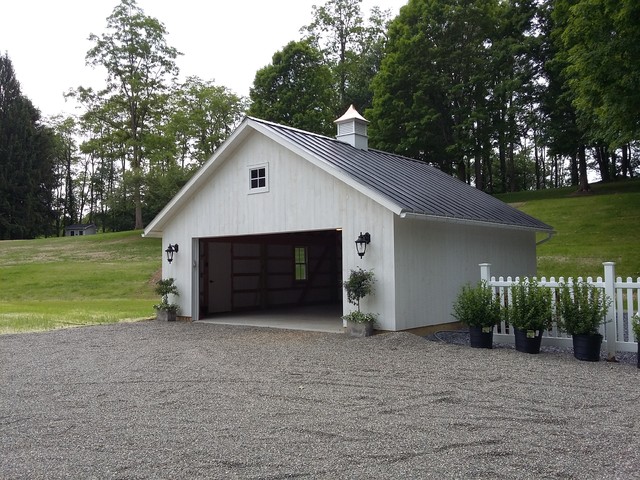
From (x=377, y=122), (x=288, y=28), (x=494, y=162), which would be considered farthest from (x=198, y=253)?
(x=494, y=162)

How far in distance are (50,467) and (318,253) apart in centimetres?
1626

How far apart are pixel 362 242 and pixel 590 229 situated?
18887 millimetres

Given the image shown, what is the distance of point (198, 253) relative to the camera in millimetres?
13695

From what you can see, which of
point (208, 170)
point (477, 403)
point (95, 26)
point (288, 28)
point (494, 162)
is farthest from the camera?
point (494, 162)

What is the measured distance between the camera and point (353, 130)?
588 inches

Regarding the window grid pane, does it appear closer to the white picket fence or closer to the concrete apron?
the concrete apron

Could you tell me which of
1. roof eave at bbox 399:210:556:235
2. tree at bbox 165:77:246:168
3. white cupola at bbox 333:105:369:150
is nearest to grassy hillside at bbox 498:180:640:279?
roof eave at bbox 399:210:556:235

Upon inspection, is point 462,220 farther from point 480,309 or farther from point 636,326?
point 636,326

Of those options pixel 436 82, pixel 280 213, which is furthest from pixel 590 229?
pixel 280 213

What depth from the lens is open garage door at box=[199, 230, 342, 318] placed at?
50.4ft

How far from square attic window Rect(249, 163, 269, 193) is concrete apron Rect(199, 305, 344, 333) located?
314cm

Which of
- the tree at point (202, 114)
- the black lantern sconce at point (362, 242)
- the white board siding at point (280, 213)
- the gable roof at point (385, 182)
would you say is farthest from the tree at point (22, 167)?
the black lantern sconce at point (362, 242)

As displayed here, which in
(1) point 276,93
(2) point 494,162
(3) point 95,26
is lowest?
(2) point 494,162

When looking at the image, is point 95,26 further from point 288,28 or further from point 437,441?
point 437,441
